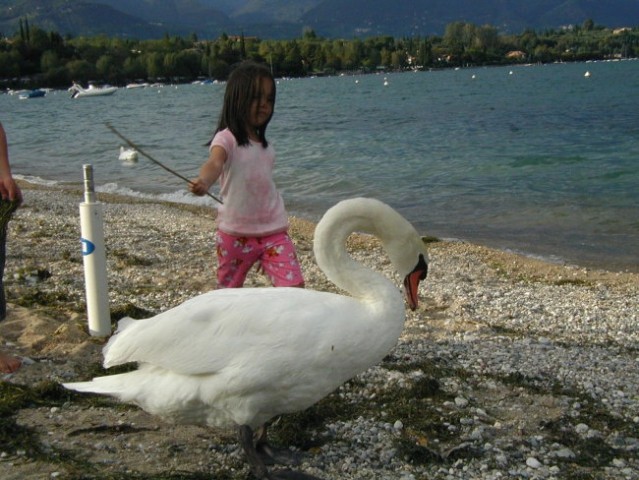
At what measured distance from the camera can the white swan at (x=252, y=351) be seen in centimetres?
373

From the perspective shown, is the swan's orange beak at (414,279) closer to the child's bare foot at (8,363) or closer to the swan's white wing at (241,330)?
the swan's white wing at (241,330)

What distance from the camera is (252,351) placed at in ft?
12.3

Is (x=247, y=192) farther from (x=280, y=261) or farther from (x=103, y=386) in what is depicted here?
(x=103, y=386)

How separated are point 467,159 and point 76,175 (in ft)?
36.7

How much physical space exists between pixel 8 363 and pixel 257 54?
121009mm

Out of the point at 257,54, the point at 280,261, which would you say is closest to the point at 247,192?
the point at 280,261

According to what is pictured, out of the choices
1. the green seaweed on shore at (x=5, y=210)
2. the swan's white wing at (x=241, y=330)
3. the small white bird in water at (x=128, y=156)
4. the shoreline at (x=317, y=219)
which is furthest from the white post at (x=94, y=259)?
the small white bird in water at (x=128, y=156)

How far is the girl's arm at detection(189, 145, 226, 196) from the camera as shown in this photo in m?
4.68

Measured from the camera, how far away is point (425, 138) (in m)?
28.8

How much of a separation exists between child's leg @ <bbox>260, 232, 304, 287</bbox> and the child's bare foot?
1734 millimetres

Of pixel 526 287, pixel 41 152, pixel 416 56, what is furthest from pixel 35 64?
pixel 526 287

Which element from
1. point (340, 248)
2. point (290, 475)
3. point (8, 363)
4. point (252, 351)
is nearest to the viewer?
point (252, 351)

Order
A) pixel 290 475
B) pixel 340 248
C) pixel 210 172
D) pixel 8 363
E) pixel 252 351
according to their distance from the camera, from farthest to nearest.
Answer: pixel 8 363 → pixel 210 172 → pixel 340 248 → pixel 290 475 → pixel 252 351

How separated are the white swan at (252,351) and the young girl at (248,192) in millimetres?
1199
